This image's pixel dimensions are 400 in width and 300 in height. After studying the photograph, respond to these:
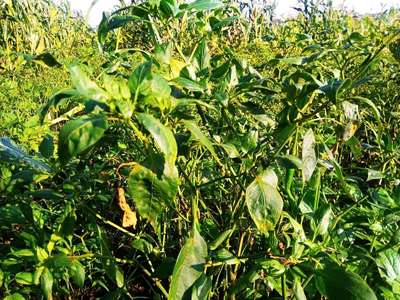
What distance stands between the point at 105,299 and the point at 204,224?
0.30 m

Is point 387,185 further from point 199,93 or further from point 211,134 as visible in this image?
point 199,93

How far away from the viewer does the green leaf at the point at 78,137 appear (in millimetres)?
672

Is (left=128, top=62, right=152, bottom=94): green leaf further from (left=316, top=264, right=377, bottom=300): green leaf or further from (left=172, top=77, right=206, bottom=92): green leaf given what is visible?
(left=316, top=264, right=377, bottom=300): green leaf

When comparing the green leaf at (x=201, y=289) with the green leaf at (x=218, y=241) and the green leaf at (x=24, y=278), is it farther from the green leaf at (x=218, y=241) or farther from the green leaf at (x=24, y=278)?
the green leaf at (x=24, y=278)

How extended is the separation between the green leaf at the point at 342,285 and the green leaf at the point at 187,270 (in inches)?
8.2

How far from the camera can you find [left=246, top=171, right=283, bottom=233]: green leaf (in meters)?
0.87

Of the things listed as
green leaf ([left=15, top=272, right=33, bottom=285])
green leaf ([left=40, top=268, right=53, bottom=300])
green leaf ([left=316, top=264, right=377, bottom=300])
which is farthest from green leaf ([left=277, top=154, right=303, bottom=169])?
green leaf ([left=15, top=272, right=33, bottom=285])

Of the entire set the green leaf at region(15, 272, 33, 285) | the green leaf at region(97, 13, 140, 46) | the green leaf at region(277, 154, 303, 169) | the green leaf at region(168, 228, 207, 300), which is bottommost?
the green leaf at region(15, 272, 33, 285)

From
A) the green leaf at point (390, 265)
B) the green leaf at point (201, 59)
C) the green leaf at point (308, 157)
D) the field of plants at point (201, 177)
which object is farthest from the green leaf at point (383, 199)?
the green leaf at point (201, 59)

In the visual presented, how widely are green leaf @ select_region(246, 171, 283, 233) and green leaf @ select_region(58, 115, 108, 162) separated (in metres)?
0.31

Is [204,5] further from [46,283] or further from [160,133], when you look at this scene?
[46,283]

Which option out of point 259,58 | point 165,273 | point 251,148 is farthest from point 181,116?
point 259,58

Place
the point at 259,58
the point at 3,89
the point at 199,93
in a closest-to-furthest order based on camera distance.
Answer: the point at 199,93 → the point at 3,89 → the point at 259,58

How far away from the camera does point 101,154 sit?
6.35 ft
